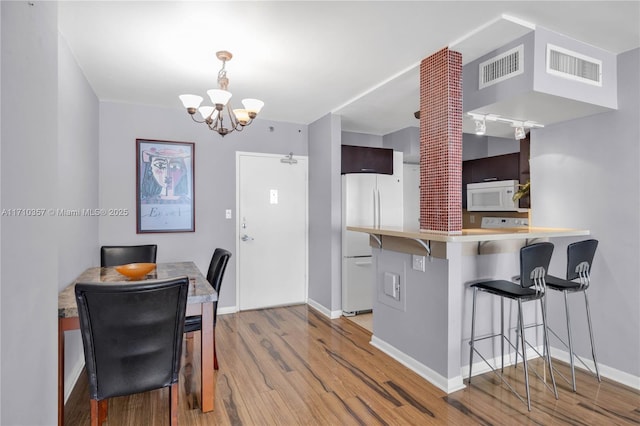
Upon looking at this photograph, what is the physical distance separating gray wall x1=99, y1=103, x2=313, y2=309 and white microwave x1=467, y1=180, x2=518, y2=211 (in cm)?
272

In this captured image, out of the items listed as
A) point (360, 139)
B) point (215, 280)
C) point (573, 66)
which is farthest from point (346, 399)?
point (360, 139)

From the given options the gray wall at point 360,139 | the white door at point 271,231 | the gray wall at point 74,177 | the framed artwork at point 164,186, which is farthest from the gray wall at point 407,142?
the gray wall at point 74,177

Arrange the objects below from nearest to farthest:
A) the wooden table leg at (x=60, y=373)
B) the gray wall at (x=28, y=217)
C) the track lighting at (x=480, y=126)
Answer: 1. the gray wall at (x=28, y=217)
2. the wooden table leg at (x=60, y=373)
3. the track lighting at (x=480, y=126)

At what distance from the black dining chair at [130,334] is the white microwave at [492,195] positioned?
4297 millimetres

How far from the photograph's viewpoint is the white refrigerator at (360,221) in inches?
161

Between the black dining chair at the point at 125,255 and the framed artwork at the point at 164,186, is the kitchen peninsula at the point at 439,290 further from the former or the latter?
the framed artwork at the point at 164,186

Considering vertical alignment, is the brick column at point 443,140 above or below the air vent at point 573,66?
below

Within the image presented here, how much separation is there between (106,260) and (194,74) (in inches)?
75.6

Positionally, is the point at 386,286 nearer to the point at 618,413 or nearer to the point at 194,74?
the point at 618,413

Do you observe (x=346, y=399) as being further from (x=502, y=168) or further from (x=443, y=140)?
(x=502, y=168)

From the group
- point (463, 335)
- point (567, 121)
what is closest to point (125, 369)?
point (463, 335)

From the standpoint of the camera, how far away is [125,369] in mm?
1680

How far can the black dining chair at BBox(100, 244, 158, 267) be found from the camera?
3301 mm

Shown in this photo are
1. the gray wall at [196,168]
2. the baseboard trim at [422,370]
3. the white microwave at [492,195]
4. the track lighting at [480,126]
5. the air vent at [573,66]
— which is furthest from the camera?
the white microwave at [492,195]
